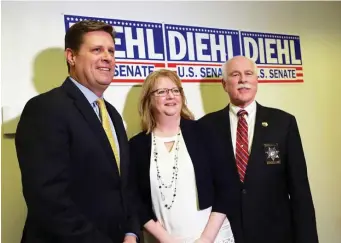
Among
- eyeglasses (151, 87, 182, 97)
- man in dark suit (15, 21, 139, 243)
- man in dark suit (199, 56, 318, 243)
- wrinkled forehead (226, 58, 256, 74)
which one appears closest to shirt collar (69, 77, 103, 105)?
man in dark suit (15, 21, 139, 243)

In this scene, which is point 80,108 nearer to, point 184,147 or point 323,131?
point 184,147

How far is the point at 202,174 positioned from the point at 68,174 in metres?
0.69

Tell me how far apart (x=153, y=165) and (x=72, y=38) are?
717 millimetres

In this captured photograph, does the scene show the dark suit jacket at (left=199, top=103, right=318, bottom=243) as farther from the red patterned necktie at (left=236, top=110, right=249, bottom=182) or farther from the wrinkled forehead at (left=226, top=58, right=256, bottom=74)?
the wrinkled forehead at (left=226, top=58, right=256, bottom=74)

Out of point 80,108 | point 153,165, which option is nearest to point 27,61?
point 80,108

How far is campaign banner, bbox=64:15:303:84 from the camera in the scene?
7.23 feet

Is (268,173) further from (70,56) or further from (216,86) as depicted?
(70,56)

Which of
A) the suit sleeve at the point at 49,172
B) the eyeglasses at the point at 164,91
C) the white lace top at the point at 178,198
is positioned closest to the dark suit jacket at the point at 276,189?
the white lace top at the point at 178,198

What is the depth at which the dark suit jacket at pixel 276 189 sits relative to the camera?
1.86 m

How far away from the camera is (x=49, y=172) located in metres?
1.27

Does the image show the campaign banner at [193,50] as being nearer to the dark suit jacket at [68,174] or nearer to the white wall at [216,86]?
the white wall at [216,86]

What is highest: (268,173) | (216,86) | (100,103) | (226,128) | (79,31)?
(79,31)

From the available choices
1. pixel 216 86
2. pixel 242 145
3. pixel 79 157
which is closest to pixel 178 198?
pixel 242 145

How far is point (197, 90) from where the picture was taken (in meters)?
2.45
